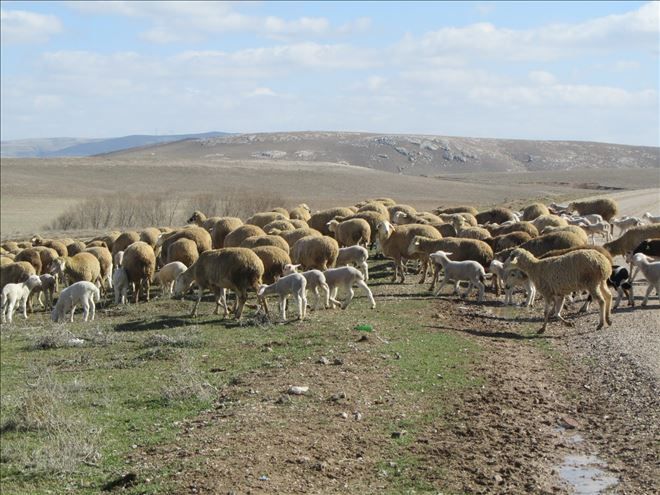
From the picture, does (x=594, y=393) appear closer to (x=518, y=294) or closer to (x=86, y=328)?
(x=518, y=294)

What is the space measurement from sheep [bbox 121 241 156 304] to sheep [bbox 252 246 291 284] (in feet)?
14.1

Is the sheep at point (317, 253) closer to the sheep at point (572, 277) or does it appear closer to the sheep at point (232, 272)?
the sheep at point (232, 272)

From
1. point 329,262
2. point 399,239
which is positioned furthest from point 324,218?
point 329,262

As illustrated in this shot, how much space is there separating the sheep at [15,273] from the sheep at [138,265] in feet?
9.83

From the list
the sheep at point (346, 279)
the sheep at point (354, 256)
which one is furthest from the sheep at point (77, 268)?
the sheep at point (346, 279)

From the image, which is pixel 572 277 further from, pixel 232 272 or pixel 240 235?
pixel 240 235

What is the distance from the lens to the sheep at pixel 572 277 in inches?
595

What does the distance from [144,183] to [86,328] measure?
250 ft

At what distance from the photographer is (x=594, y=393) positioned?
11289 millimetres

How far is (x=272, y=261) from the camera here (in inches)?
733

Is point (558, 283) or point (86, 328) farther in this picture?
point (86, 328)

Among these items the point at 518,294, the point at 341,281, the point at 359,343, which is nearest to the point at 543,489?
the point at 359,343

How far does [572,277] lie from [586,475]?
7.17m

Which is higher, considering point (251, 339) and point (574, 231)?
point (574, 231)
